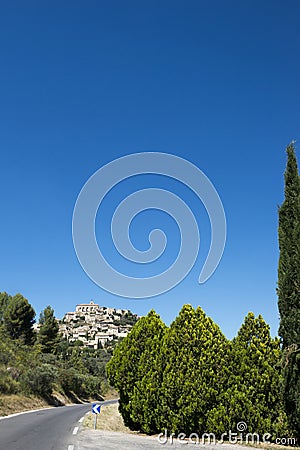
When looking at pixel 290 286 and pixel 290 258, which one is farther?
pixel 290 258

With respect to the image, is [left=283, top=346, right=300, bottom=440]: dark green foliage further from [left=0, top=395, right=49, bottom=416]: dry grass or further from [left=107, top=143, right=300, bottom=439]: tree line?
[left=0, top=395, right=49, bottom=416]: dry grass

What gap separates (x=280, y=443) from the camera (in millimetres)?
13664

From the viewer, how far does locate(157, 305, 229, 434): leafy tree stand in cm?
1482

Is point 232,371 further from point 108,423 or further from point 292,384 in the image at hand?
point 108,423

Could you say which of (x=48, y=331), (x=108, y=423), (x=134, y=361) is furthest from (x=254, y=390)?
(x=48, y=331)

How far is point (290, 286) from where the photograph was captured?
13391mm

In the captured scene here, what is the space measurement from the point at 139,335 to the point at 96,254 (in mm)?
5899

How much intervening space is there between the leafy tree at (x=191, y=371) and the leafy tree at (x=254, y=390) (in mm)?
438

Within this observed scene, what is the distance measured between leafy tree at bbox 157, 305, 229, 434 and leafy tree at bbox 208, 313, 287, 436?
438 millimetres

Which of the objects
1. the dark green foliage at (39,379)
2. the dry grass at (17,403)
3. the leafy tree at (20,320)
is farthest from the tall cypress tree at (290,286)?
the leafy tree at (20,320)

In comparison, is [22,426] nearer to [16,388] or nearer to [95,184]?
[95,184]

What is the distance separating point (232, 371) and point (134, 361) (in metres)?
4.52

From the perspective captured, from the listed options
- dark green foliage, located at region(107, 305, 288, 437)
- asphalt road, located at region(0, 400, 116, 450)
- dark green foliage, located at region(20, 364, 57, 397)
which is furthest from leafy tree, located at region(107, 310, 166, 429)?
dark green foliage, located at region(20, 364, 57, 397)

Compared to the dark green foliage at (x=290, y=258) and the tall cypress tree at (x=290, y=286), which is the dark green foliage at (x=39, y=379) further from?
the dark green foliage at (x=290, y=258)
